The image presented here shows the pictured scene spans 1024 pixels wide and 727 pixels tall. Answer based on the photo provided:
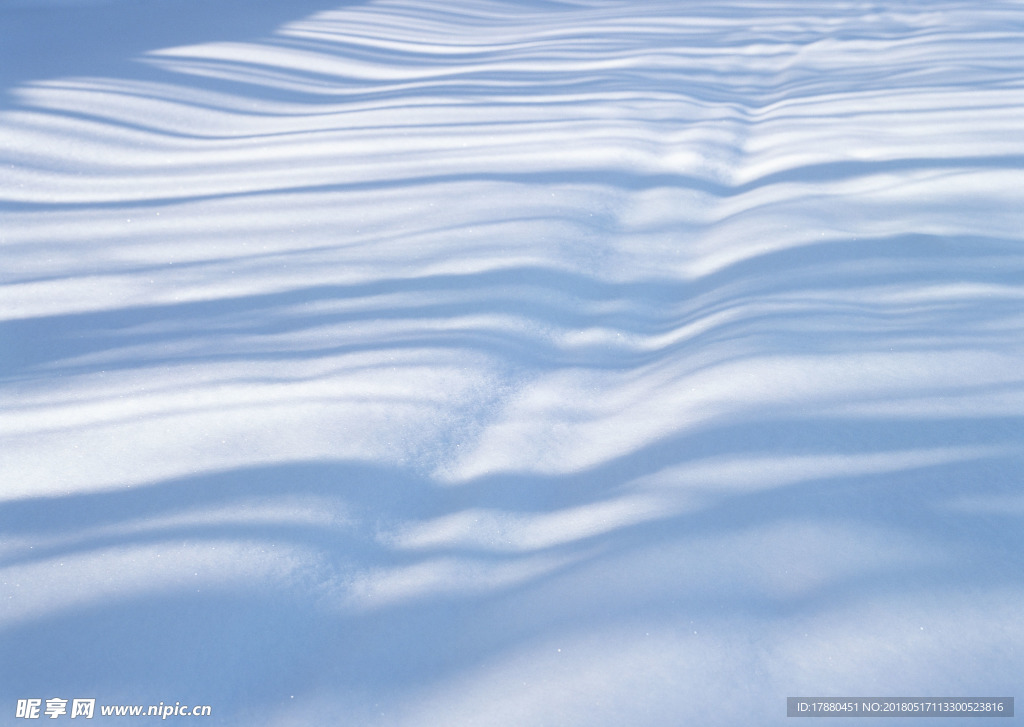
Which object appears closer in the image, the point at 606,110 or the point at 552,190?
the point at 552,190

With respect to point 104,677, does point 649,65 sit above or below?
above

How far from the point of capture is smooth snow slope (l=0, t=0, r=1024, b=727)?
32.9 inches

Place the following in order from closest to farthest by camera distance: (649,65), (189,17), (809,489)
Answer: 1. (809,489)
2. (649,65)
3. (189,17)

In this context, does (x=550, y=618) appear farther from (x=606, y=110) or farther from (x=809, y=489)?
(x=606, y=110)

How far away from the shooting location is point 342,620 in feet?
2.95

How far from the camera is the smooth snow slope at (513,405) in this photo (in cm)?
84

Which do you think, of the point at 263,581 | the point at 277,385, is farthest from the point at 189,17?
the point at 263,581

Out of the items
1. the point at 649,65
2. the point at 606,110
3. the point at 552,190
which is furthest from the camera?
the point at 649,65

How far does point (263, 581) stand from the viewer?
94 centimetres

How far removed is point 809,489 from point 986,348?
1.61ft

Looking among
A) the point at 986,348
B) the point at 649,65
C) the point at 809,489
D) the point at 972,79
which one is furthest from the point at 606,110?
the point at 809,489

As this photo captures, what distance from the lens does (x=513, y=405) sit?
125 cm

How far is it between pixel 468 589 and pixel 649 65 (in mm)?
2559

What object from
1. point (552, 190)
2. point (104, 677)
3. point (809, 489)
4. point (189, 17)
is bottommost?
point (104, 677)
